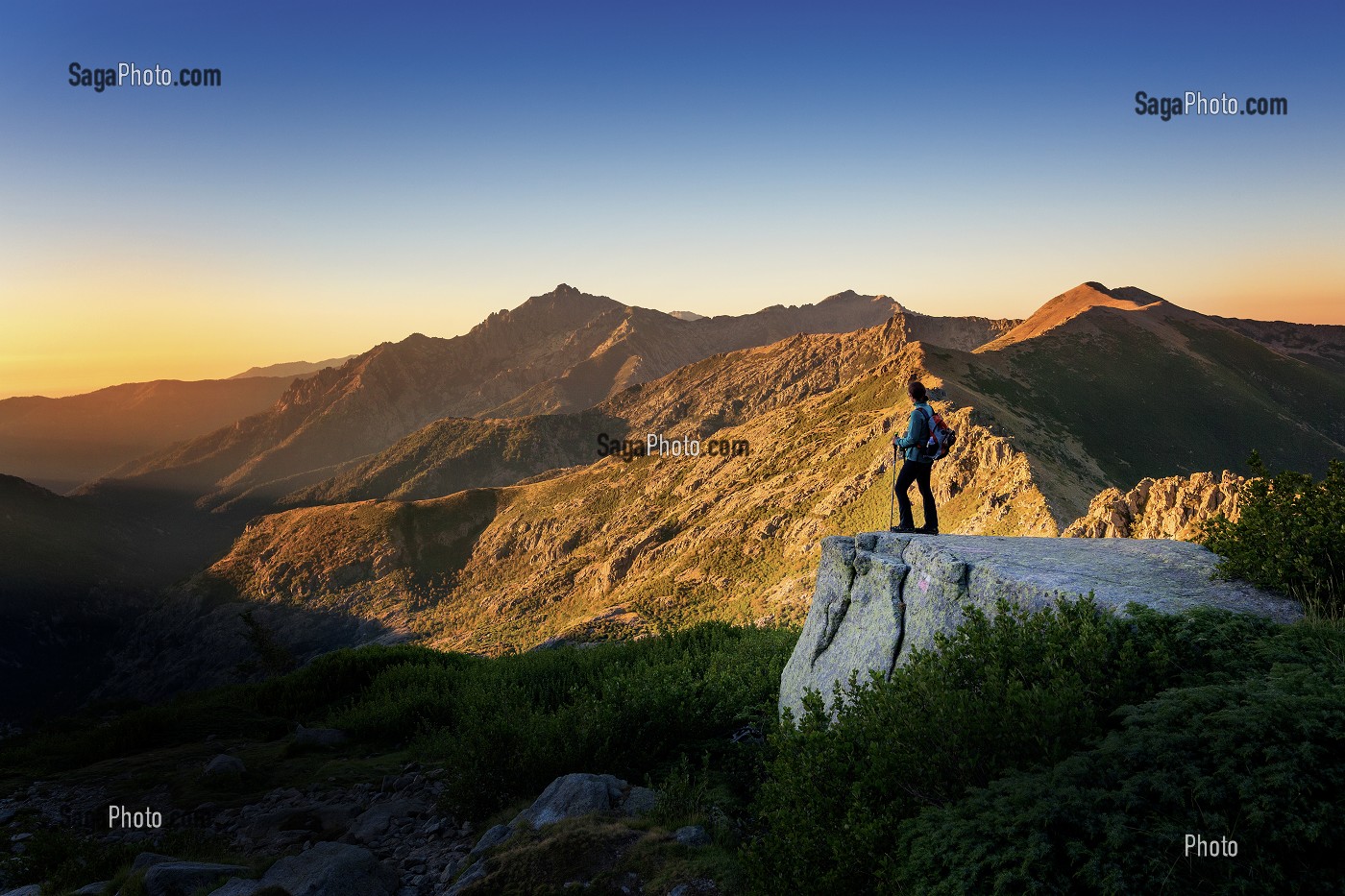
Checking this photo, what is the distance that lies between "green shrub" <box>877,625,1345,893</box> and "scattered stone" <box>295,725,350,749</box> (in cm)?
1536

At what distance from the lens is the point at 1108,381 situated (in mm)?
90312

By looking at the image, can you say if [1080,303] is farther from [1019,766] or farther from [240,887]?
[240,887]

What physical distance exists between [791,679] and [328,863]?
7822mm

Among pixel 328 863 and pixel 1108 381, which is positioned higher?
pixel 1108 381

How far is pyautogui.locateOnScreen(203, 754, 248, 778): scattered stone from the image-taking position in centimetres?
1477

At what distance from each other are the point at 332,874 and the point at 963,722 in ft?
28.2

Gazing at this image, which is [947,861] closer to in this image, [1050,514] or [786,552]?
[1050,514]

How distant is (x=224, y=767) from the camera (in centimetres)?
1500

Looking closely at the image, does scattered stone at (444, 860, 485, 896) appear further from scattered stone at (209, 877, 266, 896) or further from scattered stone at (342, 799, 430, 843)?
scattered stone at (342, 799, 430, 843)

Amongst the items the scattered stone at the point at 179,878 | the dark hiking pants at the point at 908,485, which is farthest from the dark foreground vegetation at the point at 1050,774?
the dark hiking pants at the point at 908,485

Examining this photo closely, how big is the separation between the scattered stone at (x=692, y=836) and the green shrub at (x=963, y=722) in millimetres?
1272

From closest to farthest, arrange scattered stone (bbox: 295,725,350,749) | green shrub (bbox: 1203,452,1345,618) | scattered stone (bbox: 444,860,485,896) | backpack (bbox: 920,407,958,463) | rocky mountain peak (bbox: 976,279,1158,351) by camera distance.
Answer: green shrub (bbox: 1203,452,1345,618) < scattered stone (bbox: 444,860,485,896) < backpack (bbox: 920,407,958,463) < scattered stone (bbox: 295,725,350,749) < rocky mountain peak (bbox: 976,279,1158,351)

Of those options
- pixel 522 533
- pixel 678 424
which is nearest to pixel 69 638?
pixel 522 533

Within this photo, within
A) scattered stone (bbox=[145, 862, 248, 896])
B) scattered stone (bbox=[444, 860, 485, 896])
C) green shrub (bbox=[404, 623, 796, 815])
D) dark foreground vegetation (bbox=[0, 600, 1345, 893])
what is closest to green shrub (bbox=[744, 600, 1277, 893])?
dark foreground vegetation (bbox=[0, 600, 1345, 893])
